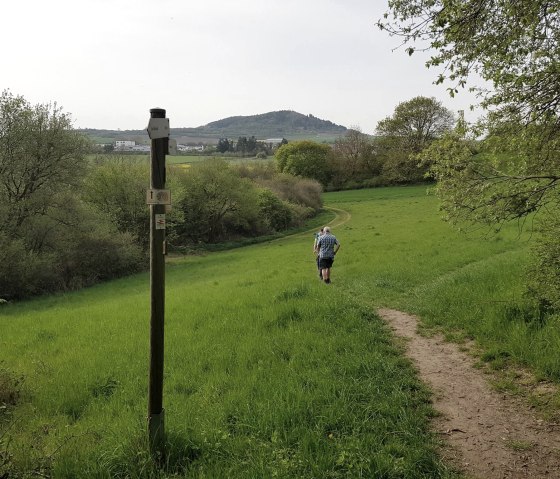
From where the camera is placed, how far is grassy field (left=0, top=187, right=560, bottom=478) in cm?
462

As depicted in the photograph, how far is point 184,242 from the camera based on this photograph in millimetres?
42500

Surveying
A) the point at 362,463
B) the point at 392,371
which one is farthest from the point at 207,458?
the point at 392,371

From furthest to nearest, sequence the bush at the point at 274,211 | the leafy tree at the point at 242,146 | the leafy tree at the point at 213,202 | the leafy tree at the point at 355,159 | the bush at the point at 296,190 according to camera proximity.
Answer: the leafy tree at the point at 242,146 < the leafy tree at the point at 355,159 < the bush at the point at 296,190 < the bush at the point at 274,211 < the leafy tree at the point at 213,202

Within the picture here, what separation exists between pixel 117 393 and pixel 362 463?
4281 mm

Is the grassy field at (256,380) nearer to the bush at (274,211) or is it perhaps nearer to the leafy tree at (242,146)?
the bush at (274,211)

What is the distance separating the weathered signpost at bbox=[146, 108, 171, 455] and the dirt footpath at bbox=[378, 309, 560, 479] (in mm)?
3425

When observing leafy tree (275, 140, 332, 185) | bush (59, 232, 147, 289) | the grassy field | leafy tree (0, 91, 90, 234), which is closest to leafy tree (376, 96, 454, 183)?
leafy tree (275, 140, 332, 185)

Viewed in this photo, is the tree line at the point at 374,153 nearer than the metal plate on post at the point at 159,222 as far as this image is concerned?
No

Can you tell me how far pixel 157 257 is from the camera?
15.1ft

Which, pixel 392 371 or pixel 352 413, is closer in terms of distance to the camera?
pixel 352 413

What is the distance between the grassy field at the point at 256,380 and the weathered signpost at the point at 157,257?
0.31m

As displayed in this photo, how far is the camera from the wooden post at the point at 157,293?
4.56 m

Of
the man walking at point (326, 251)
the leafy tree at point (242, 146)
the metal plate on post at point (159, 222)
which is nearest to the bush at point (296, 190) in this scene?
the man walking at point (326, 251)

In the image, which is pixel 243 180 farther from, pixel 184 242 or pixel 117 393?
pixel 117 393
